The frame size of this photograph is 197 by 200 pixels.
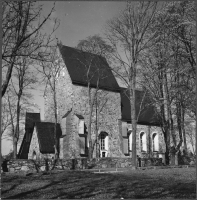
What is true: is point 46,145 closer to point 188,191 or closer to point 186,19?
point 186,19

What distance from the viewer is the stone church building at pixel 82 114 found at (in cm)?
2739

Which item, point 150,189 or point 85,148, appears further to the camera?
point 85,148

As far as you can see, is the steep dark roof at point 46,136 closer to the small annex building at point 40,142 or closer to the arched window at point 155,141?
the small annex building at point 40,142

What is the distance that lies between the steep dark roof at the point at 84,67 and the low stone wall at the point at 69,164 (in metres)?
9.61

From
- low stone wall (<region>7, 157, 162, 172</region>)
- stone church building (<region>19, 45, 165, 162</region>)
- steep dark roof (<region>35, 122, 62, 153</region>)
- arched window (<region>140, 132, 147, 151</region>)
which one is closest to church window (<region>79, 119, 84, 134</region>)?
stone church building (<region>19, 45, 165, 162</region>)

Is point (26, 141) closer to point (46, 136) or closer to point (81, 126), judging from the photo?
point (46, 136)

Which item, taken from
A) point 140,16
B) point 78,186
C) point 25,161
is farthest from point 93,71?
point 78,186

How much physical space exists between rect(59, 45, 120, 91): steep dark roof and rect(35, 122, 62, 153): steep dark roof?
516cm

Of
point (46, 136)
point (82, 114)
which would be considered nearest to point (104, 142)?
point (82, 114)

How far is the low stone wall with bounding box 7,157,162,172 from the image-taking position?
17453mm

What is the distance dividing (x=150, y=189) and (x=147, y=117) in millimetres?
27476

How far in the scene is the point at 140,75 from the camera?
81.1 feet

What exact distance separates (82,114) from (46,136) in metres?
4.18

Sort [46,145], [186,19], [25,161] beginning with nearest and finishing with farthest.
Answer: [186,19]
[25,161]
[46,145]
